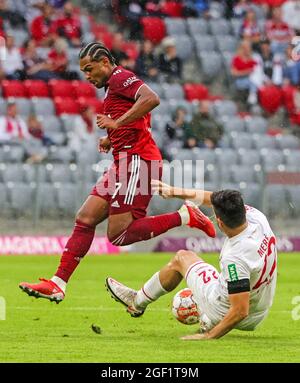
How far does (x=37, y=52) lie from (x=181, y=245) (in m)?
4.92

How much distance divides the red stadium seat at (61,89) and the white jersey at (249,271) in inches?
552

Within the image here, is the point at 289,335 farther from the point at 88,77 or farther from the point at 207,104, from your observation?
the point at 207,104

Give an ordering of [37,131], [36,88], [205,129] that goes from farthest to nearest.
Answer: [36,88], [205,129], [37,131]

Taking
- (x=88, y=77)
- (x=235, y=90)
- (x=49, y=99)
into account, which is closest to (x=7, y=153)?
(x=49, y=99)

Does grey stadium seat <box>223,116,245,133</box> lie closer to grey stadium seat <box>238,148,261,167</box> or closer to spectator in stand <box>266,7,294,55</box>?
Answer: grey stadium seat <box>238,148,261,167</box>

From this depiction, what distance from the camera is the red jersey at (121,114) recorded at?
35.2 ft

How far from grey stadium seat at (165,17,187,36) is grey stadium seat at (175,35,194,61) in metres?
0.20

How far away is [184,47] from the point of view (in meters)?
25.8

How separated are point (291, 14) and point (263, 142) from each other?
463cm

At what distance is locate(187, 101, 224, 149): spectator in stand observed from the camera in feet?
73.5

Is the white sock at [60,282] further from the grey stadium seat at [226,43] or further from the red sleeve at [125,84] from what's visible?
the grey stadium seat at [226,43]

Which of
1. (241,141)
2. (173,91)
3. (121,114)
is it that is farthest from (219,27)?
(121,114)

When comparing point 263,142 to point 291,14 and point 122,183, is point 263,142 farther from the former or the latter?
point 122,183

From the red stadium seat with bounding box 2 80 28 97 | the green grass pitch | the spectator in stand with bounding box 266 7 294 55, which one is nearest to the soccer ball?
the green grass pitch
